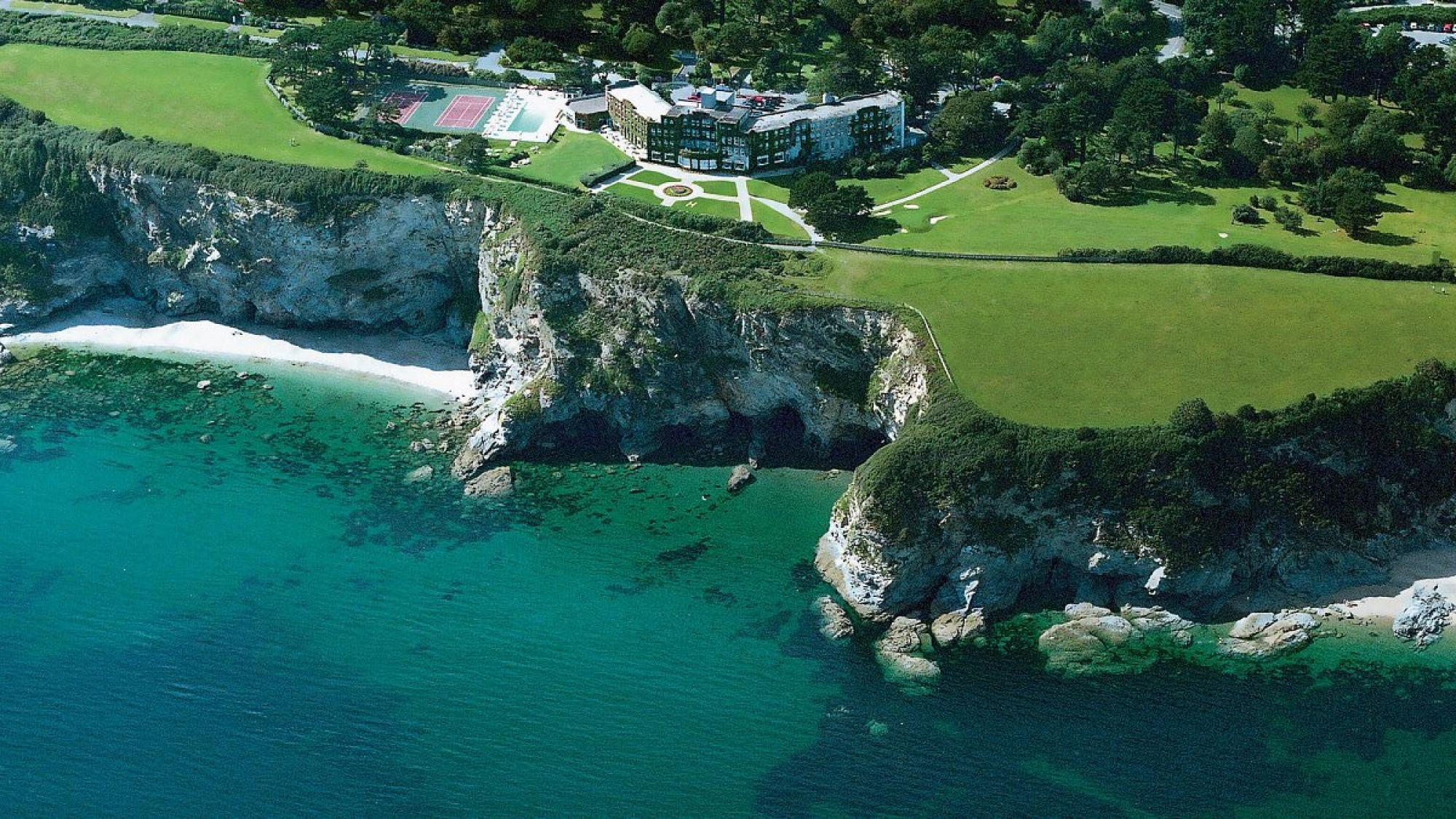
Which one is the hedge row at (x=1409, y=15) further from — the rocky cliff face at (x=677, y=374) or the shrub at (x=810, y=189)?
the rocky cliff face at (x=677, y=374)

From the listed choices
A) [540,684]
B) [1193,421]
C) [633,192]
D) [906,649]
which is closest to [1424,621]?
[1193,421]

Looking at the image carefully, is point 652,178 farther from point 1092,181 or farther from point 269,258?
point 1092,181

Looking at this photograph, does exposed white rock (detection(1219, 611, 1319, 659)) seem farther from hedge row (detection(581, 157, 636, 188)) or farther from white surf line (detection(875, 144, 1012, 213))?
hedge row (detection(581, 157, 636, 188))

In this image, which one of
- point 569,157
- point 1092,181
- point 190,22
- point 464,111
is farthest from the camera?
point 190,22

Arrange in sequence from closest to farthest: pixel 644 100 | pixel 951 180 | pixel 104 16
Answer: pixel 951 180, pixel 644 100, pixel 104 16

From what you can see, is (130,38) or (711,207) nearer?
(711,207)

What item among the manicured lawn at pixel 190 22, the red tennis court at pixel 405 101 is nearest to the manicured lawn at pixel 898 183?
the red tennis court at pixel 405 101
